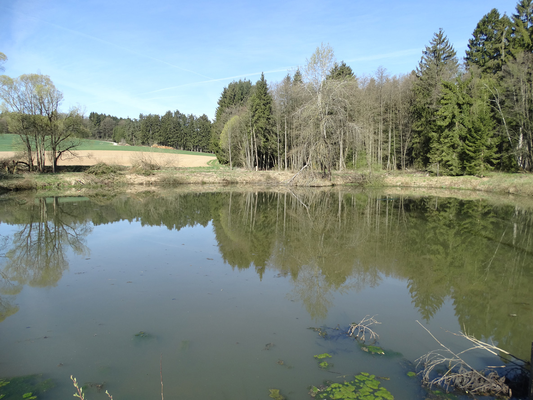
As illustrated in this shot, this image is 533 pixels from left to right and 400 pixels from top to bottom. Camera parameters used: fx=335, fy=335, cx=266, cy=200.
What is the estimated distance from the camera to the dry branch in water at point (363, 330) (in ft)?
15.7

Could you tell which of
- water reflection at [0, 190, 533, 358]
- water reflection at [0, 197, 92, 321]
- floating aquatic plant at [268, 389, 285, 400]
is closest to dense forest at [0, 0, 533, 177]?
water reflection at [0, 190, 533, 358]

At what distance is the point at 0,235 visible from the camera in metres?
11.0

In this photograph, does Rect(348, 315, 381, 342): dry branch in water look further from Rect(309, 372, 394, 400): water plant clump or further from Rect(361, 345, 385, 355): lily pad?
Rect(309, 372, 394, 400): water plant clump

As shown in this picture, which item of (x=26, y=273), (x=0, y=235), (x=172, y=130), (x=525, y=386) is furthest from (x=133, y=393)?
(x=172, y=130)

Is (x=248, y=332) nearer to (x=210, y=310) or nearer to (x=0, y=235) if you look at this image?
(x=210, y=310)

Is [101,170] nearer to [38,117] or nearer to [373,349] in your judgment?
[38,117]

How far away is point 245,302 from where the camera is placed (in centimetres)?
602

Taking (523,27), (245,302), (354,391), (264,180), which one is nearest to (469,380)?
(354,391)

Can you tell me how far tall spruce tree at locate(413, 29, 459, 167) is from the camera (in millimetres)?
30547

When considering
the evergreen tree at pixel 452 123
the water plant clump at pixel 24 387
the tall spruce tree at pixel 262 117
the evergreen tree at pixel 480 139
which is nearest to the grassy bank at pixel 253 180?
the evergreen tree at pixel 480 139

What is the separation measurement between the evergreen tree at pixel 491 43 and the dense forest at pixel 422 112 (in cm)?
9

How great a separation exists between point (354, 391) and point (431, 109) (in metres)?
33.0

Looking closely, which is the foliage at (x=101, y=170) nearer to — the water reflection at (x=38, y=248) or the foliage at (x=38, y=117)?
the foliage at (x=38, y=117)

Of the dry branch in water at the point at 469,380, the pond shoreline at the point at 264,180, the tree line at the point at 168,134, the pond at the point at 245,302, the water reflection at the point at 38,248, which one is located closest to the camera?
the dry branch in water at the point at 469,380
